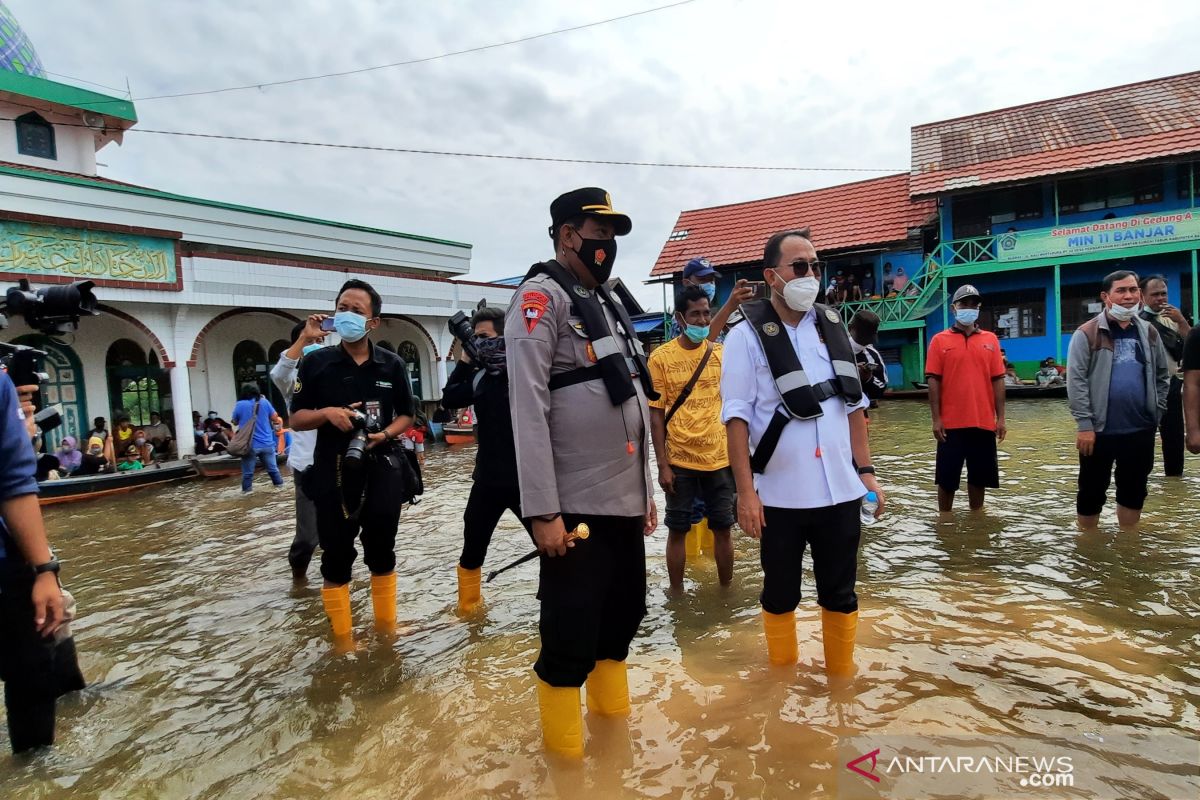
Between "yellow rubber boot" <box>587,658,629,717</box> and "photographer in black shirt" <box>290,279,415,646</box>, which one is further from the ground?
"photographer in black shirt" <box>290,279,415,646</box>

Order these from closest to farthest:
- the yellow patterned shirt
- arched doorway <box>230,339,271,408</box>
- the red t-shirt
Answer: the yellow patterned shirt < the red t-shirt < arched doorway <box>230,339,271,408</box>

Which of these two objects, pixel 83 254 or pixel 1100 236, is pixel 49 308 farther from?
pixel 1100 236

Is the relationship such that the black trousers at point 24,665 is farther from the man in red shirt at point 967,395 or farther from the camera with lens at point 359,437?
the man in red shirt at point 967,395

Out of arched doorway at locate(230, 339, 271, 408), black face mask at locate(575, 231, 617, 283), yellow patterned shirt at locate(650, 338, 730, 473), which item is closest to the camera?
black face mask at locate(575, 231, 617, 283)

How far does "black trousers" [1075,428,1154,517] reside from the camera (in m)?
4.71

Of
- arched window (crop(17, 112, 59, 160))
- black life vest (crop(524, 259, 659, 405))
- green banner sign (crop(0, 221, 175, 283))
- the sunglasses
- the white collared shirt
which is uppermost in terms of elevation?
arched window (crop(17, 112, 59, 160))

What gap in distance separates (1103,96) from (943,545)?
25865mm

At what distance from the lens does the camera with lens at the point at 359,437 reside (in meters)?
3.57

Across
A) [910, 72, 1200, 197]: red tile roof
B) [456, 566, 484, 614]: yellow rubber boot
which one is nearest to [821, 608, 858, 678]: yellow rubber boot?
[456, 566, 484, 614]: yellow rubber boot

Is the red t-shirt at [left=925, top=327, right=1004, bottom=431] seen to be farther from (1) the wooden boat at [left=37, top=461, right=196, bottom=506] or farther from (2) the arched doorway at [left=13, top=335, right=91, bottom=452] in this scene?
(2) the arched doorway at [left=13, top=335, right=91, bottom=452]

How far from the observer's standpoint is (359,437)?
369cm

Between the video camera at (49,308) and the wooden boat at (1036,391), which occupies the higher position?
the video camera at (49,308)

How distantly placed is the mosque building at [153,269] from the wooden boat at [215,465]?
3.30 m

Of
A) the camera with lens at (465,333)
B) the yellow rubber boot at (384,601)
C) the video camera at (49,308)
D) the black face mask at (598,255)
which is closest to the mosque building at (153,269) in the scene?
the video camera at (49,308)
